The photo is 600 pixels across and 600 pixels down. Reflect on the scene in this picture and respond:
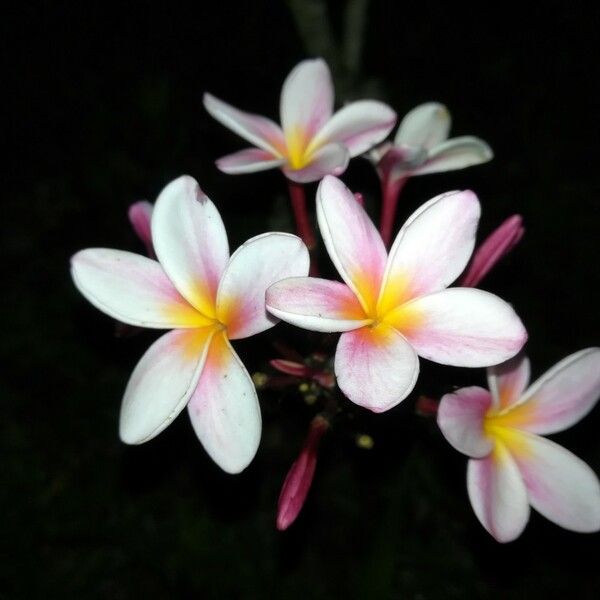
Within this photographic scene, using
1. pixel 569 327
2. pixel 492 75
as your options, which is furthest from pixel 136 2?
pixel 569 327

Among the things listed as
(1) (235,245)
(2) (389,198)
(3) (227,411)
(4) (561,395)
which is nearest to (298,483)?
(3) (227,411)

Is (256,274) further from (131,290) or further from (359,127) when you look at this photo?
(359,127)

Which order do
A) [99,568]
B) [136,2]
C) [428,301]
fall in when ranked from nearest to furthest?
[428,301], [99,568], [136,2]

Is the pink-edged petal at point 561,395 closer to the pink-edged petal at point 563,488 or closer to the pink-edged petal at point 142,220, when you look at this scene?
the pink-edged petal at point 563,488

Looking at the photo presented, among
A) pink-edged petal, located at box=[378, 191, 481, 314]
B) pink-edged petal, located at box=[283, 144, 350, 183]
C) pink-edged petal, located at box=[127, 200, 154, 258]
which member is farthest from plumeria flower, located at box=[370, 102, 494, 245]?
pink-edged petal, located at box=[127, 200, 154, 258]

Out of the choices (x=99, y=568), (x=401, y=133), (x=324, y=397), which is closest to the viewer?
(x=324, y=397)

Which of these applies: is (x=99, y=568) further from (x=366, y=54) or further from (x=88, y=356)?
(x=366, y=54)

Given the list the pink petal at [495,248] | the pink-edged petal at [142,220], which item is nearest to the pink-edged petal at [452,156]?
the pink petal at [495,248]
